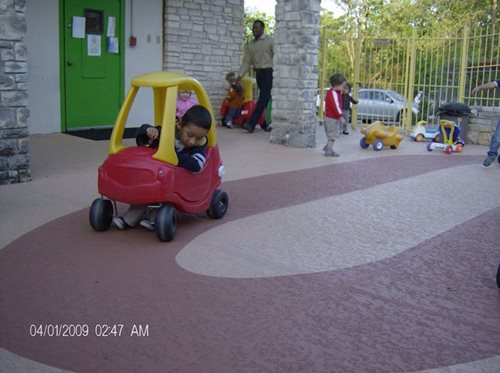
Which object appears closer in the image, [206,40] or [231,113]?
[206,40]

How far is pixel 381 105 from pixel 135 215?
10.3 metres

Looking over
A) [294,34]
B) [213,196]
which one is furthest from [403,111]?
[213,196]

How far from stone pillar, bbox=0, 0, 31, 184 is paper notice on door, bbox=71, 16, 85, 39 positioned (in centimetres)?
430

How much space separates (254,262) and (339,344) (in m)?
1.41

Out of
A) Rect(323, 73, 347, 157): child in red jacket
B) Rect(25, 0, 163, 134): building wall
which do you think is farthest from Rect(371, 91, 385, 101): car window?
Rect(25, 0, 163, 134): building wall

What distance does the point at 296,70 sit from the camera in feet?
35.0

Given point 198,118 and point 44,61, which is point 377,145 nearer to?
point 44,61

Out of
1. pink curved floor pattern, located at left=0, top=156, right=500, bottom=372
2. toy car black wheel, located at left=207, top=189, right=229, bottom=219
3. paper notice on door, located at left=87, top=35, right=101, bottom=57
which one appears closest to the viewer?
pink curved floor pattern, located at left=0, top=156, right=500, bottom=372

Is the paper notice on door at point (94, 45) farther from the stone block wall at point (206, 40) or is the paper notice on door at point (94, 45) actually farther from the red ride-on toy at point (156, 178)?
the red ride-on toy at point (156, 178)

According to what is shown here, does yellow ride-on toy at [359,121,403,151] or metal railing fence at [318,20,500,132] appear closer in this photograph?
yellow ride-on toy at [359,121,403,151]

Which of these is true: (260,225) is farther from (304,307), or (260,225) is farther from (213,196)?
(304,307)

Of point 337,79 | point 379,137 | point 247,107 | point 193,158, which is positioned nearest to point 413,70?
point 379,137

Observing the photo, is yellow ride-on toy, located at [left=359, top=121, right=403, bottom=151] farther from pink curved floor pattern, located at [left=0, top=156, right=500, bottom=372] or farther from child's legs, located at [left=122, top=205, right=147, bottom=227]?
child's legs, located at [left=122, top=205, right=147, bottom=227]

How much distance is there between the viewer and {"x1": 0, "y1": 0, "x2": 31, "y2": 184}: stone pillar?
6.77 m
